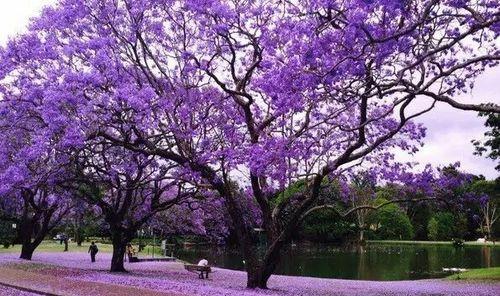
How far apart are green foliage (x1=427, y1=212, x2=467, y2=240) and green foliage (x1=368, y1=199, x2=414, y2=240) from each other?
326 centimetres

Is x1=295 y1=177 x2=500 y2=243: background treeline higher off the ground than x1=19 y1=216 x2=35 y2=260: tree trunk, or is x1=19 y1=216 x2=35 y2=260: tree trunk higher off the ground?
x1=295 y1=177 x2=500 y2=243: background treeline

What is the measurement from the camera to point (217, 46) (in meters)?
20.0

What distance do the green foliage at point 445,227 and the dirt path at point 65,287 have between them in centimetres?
8318

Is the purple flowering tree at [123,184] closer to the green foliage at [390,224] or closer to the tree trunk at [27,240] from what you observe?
the tree trunk at [27,240]

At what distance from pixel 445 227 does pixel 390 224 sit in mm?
9353

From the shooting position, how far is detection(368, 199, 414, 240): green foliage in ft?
298

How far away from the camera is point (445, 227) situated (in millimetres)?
95250

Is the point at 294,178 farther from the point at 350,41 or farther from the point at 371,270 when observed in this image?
the point at 371,270

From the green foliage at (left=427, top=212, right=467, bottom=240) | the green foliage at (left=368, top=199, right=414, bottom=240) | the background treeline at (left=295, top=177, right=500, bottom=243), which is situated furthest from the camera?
the green foliage at (left=427, top=212, right=467, bottom=240)

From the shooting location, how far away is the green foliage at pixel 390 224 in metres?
90.7

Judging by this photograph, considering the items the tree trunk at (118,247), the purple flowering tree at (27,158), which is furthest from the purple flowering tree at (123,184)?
the purple flowering tree at (27,158)

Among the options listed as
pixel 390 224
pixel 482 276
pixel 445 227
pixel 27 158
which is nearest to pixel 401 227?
pixel 390 224

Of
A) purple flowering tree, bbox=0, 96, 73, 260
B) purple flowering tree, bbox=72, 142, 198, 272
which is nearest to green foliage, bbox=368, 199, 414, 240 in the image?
purple flowering tree, bbox=72, 142, 198, 272

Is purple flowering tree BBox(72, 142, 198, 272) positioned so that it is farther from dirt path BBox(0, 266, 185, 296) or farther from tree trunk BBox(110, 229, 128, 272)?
dirt path BBox(0, 266, 185, 296)
